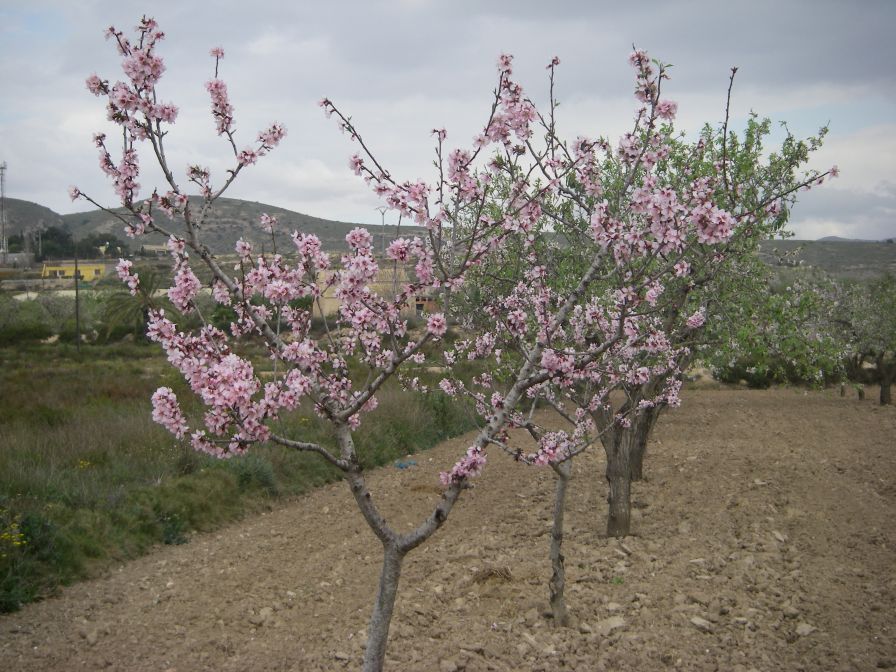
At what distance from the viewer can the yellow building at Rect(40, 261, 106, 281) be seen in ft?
269

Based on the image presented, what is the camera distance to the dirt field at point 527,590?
19.6 feet

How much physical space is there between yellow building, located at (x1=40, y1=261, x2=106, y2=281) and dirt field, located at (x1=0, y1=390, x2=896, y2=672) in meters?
Answer: 77.9

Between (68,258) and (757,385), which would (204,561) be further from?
(68,258)

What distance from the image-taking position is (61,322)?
54.4 m

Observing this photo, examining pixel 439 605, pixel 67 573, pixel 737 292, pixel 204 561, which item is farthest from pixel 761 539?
pixel 67 573

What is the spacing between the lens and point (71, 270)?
87.5m

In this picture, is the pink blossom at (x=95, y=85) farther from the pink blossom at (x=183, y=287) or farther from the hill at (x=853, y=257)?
the hill at (x=853, y=257)

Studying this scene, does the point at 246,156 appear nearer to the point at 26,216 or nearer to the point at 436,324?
the point at 436,324

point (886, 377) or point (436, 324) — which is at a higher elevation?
point (436, 324)

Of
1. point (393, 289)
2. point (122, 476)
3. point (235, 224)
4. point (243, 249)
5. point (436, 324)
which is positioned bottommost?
point (122, 476)

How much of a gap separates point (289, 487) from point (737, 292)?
762 centimetres

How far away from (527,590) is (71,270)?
307 feet

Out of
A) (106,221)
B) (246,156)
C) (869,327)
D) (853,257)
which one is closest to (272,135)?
(246,156)

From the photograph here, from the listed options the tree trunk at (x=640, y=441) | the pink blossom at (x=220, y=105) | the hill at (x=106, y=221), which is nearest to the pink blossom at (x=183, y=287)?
the pink blossom at (x=220, y=105)
